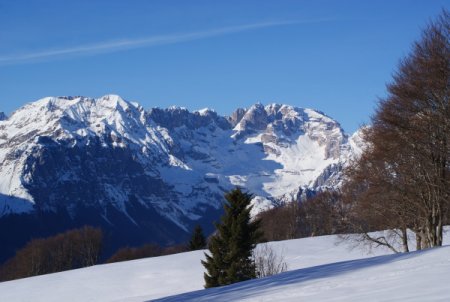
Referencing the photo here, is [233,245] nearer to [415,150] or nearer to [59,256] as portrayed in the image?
[415,150]

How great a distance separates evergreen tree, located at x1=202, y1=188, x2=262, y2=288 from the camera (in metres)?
36.2

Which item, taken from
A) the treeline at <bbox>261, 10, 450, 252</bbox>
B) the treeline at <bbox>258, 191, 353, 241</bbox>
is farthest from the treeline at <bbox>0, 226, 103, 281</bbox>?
the treeline at <bbox>261, 10, 450, 252</bbox>

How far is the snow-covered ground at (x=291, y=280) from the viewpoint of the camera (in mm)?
12875

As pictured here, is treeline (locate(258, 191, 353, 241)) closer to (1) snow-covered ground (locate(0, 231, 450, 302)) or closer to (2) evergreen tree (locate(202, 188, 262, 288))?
(1) snow-covered ground (locate(0, 231, 450, 302))

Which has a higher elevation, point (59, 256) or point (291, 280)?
point (59, 256)

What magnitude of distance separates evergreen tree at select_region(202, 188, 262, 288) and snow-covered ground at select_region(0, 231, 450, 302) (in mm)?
3372

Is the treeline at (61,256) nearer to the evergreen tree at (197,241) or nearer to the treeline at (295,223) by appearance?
the treeline at (295,223)

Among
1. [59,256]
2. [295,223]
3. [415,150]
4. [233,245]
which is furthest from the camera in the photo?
[59,256]

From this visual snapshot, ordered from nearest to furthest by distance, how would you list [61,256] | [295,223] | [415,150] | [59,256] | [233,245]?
[415,150] → [233,245] → [295,223] → [61,256] → [59,256]

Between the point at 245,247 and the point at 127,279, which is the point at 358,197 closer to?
the point at 245,247

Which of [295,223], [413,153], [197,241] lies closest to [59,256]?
[295,223]

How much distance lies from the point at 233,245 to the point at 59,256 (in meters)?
79.6

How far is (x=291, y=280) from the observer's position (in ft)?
57.1

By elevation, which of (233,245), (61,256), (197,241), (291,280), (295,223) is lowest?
(291,280)
